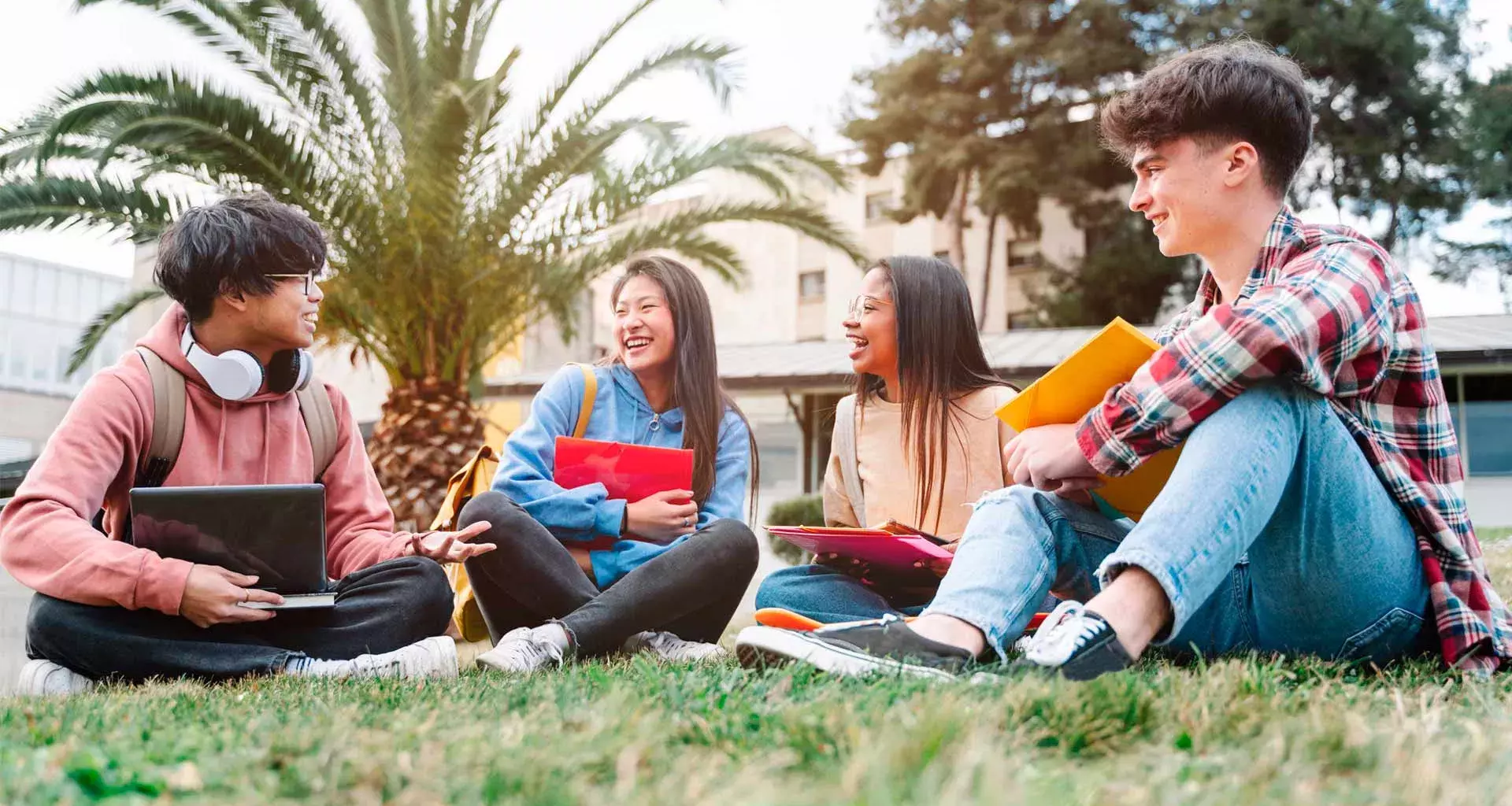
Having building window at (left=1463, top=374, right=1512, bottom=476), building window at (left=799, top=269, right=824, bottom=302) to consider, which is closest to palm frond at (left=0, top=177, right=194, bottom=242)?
building window at (left=1463, top=374, right=1512, bottom=476)

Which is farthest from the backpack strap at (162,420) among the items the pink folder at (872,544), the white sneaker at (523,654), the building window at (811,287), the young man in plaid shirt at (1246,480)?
the building window at (811,287)

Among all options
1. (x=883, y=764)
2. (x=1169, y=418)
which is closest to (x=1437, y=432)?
(x=1169, y=418)

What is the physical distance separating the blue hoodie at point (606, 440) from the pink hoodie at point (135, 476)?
445 mm

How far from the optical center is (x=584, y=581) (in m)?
3.41

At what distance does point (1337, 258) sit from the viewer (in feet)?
7.25

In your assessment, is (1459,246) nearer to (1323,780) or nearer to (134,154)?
(134,154)

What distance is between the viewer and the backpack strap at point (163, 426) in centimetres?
308

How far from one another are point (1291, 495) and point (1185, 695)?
58 cm

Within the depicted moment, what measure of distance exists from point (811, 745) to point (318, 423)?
251 cm

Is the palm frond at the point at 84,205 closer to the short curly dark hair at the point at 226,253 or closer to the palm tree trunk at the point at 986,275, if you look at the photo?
the short curly dark hair at the point at 226,253

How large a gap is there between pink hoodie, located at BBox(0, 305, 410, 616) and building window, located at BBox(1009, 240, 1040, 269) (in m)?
24.2

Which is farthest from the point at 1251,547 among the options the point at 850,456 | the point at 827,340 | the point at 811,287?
the point at 811,287

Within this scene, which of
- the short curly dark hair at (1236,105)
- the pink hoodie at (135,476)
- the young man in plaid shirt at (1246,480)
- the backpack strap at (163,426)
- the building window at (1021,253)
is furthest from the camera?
the building window at (1021,253)

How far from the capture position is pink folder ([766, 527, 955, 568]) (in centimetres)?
289
